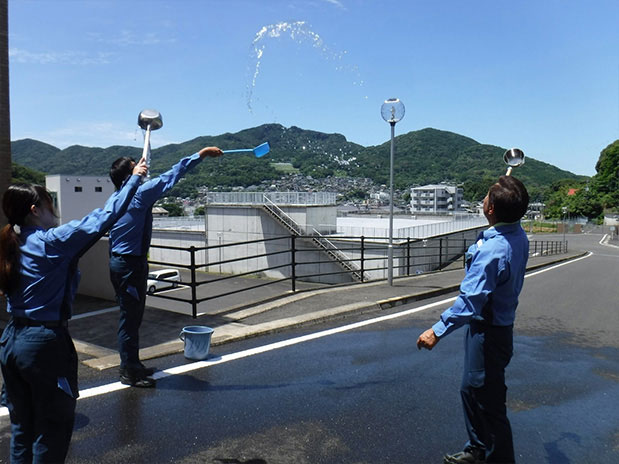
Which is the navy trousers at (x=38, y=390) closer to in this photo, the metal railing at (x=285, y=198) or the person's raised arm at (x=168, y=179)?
the person's raised arm at (x=168, y=179)

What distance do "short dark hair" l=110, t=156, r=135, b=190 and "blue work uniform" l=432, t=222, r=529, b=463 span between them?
328cm

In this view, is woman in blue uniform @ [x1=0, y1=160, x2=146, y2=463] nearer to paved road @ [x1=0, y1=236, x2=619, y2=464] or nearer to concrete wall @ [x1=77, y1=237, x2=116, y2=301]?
paved road @ [x1=0, y1=236, x2=619, y2=464]

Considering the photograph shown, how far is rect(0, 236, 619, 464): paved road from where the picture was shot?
355 centimetres

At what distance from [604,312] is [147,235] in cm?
878

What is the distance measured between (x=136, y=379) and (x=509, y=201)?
378 centimetres

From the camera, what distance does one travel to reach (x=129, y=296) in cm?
471

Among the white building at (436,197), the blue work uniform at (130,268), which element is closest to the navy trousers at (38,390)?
the blue work uniform at (130,268)

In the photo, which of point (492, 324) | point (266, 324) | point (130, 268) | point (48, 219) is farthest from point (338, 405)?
point (48, 219)

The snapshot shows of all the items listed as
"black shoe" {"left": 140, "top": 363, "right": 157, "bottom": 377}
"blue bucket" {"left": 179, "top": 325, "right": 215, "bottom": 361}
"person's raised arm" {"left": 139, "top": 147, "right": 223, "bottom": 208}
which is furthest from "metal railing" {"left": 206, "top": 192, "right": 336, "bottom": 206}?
"person's raised arm" {"left": 139, "top": 147, "right": 223, "bottom": 208}

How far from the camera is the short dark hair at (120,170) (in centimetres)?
462

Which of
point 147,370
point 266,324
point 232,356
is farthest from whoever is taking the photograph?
point 266,324

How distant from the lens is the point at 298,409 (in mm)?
4281

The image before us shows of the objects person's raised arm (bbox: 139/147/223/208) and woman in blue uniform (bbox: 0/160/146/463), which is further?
person's raised arm (bbox: 139/147/223/208)

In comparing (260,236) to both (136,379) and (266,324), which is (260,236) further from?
(136,379)
